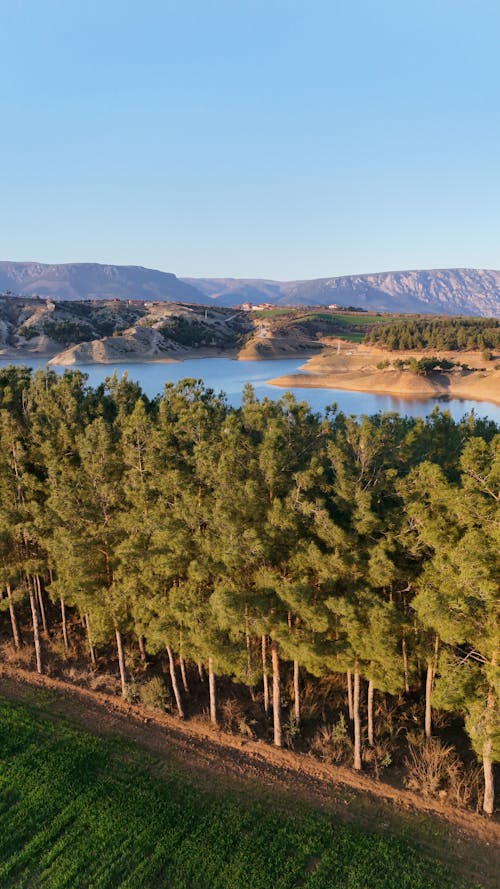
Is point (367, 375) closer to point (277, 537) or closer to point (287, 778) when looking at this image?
point (277, 537)

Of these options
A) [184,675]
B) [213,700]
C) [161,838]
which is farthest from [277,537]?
[184,675]

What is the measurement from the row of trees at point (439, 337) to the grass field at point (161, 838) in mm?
135902

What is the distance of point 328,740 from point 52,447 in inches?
595

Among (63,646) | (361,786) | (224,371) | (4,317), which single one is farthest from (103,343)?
(361,786)

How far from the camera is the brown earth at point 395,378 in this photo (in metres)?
110

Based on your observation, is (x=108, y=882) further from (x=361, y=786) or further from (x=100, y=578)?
(x=100, y=578)

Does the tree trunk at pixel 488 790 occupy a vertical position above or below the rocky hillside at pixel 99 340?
below

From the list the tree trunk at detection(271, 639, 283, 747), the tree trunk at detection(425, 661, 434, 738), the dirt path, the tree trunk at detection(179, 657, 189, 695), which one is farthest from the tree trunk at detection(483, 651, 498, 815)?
the tree trunk at detection(179, 657, 189, 695)

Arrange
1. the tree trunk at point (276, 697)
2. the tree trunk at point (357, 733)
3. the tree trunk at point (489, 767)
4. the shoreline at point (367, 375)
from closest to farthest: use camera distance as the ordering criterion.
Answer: the tree trunk at point (489, 767) < the tree trunk at point (357, 733) < the tree trunk at point (276, 697) < the shoreline at point (367, 375)

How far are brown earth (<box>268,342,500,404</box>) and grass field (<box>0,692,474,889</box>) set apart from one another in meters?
102

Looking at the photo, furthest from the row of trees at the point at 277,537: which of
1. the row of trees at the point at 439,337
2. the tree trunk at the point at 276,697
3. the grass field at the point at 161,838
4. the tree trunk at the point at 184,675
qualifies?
the row of trees at the point at 439,337

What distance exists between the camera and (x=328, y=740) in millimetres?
18594

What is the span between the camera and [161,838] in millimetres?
14367

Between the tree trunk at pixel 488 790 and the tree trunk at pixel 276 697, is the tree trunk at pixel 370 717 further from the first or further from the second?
the tree trunk at pixel 488 790
